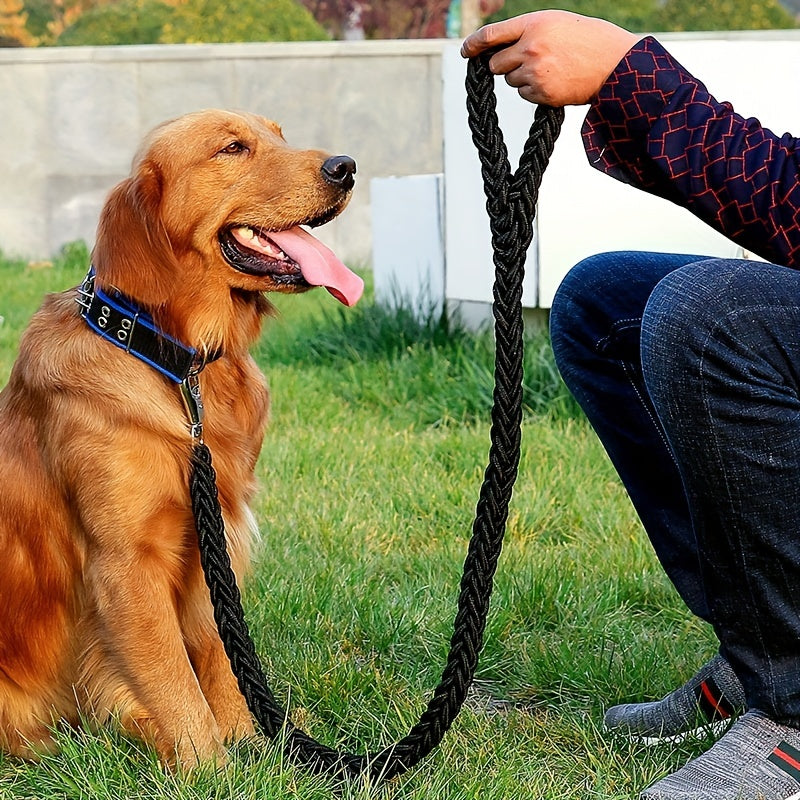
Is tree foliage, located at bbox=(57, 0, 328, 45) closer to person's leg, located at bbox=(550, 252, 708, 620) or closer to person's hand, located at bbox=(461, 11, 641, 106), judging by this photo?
person's leg, located at bbox=(550, 252, 708, 620)

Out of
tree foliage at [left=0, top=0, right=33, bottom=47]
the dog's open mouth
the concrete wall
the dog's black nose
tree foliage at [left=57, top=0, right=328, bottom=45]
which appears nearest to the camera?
the dog's open mouth

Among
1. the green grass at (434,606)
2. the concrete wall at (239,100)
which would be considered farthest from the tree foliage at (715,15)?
the green grass at (434,606)

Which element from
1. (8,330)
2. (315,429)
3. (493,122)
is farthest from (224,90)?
(493,122)

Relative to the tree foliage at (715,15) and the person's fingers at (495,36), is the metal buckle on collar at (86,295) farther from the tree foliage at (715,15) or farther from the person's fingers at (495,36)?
the tree foliage at (715,15)

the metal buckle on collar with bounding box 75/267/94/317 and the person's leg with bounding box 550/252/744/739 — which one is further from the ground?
the metal buckle on collar with bounding box 75/267/94/317

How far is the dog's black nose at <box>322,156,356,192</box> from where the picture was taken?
7.86ft

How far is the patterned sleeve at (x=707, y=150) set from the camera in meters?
1.74

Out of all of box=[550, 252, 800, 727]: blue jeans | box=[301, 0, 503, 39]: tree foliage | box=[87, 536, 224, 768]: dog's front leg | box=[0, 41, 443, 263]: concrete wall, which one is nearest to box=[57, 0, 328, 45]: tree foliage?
box=[0, 41, 443, 263]: concrete wall

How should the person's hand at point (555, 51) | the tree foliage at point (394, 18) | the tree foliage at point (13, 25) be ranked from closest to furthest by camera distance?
the person's hand at point (555, 51)
the tree foliage at point (13, 25)
the tree foliage at point (394, 18)

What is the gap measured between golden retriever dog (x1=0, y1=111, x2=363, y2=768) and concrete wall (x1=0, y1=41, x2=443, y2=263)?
7.17 metres

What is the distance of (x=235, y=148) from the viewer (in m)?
2.41

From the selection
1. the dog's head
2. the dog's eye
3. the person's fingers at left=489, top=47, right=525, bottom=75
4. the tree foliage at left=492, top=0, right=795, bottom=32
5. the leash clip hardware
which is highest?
the tree foliage at left=492, top=0, right=795, bottom=32

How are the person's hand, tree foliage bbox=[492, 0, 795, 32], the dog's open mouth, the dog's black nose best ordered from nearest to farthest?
the person's hand → the dog's open mouth → the dog's black nose → tree foliage bbox=[492, 0, 795, 32]

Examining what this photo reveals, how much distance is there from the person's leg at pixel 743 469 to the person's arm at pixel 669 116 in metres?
0.12
